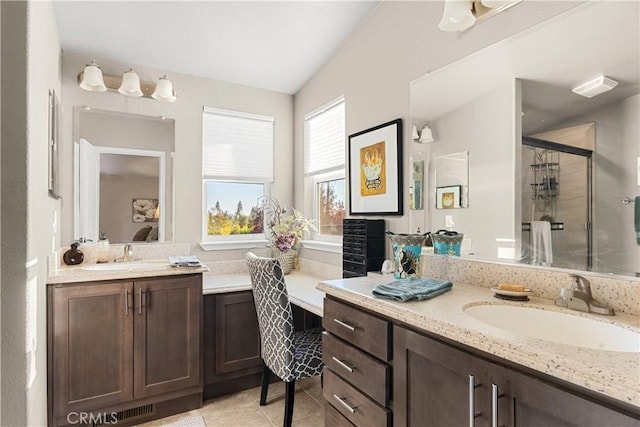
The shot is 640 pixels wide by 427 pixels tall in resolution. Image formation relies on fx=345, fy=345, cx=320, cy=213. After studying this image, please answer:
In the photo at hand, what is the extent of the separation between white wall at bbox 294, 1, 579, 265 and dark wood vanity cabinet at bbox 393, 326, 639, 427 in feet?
3.43

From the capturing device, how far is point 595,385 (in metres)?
0.71

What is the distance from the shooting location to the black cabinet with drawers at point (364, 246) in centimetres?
219

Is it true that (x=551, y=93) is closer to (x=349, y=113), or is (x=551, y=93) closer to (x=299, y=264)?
(x=349, y=113)

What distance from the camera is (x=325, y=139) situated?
2965 millimetres

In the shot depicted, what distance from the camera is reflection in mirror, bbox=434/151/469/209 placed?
1745 millimetres

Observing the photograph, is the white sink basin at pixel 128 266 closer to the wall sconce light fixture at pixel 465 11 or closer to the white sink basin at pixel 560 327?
the white sink basin at pixel 560 327

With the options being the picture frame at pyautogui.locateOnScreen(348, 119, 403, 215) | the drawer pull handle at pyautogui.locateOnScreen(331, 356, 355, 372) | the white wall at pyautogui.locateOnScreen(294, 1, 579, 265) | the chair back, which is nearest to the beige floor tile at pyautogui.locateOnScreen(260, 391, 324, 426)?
the chair back

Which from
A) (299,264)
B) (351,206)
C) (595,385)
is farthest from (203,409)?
(595,385)

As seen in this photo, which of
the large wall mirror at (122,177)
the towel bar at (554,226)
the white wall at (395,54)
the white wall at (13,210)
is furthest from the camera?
the large wall mirror at (122,177)

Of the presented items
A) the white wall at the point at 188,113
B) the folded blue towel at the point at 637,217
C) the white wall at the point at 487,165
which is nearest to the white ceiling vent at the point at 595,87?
the white wall at the point at 487,165

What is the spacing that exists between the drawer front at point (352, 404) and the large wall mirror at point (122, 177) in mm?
1874

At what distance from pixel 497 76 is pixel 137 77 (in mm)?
2374

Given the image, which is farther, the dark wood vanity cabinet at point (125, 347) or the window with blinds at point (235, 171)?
the window with blinds at point (235, 171)

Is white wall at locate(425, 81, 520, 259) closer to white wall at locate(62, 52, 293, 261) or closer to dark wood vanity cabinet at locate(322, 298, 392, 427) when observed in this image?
dark wood vanity cabinet at locate(322, 298, 392, 427)
